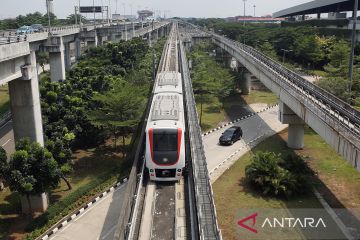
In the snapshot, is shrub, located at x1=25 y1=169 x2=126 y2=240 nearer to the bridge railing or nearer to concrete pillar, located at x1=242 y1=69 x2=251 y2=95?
the bridge railing

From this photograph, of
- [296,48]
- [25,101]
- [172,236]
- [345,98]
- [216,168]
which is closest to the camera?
[172,236]

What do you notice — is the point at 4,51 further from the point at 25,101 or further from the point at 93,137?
the point at 93,137

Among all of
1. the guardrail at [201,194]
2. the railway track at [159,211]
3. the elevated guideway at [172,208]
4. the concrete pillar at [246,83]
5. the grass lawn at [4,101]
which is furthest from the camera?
the concrete pillar at [246,83]

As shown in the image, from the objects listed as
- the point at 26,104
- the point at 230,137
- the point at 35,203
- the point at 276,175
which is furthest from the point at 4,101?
the point at 276,175

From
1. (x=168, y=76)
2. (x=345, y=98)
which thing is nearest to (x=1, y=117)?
(x=168, y=76)

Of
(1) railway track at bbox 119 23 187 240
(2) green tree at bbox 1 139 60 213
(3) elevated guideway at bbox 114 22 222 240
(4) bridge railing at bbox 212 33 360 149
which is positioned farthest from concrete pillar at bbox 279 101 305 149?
(2) green tree at bbox 1 139 60 213

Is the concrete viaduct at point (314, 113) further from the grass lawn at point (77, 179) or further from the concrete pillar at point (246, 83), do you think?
the concrete pillar at point (246, 83)

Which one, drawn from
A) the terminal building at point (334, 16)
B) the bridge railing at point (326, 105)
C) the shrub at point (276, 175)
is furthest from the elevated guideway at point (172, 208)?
the terminal building at point (334, 16)
